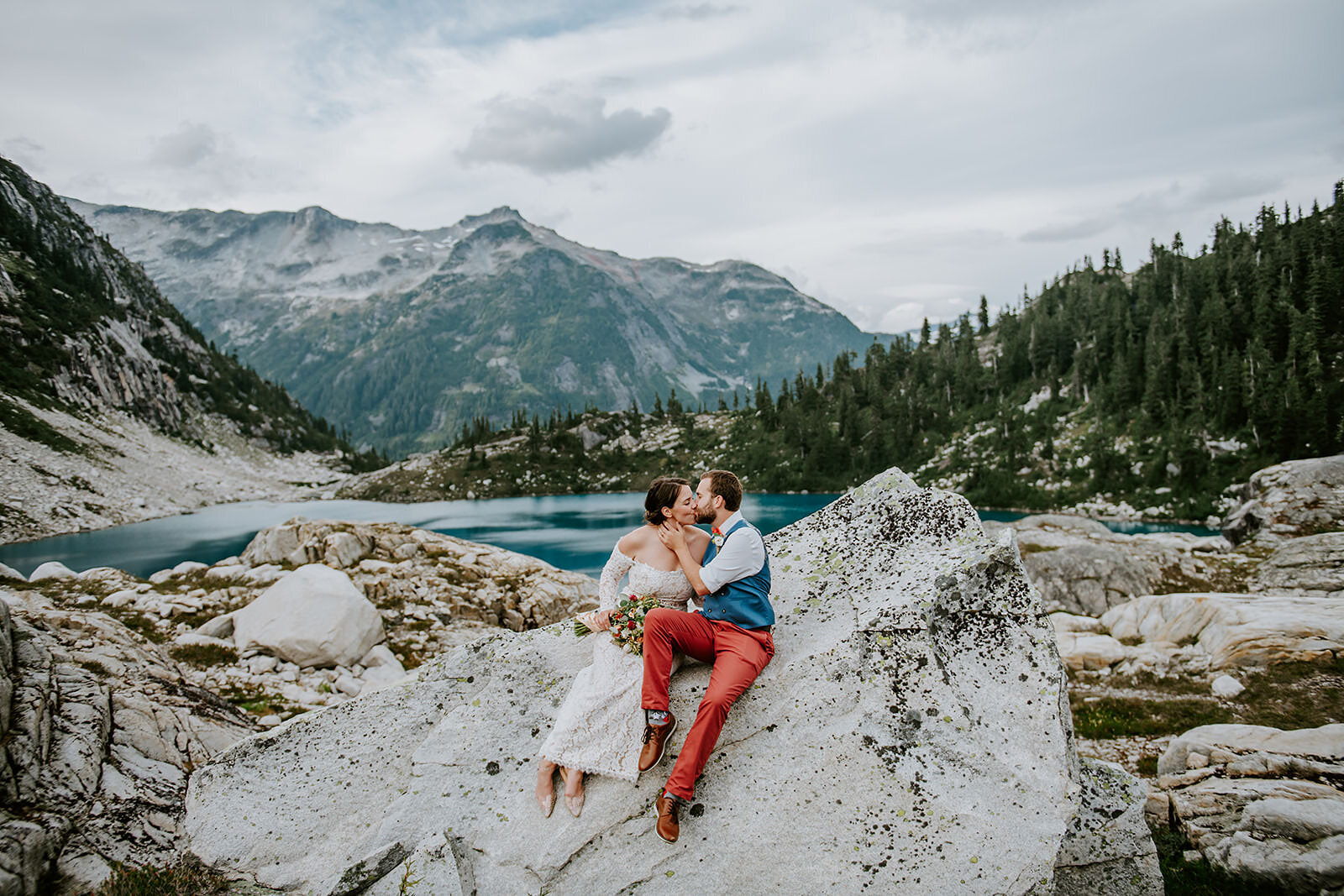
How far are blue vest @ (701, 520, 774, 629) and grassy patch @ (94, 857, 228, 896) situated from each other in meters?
5.03

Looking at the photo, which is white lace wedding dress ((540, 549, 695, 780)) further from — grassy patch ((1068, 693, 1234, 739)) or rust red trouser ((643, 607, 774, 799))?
grassy patch ((1068, 693, 1234, 739))

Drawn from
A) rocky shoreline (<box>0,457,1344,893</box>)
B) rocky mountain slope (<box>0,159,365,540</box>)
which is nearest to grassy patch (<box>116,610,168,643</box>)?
rocky shoreline (<box>0,457,1344,893</box>)

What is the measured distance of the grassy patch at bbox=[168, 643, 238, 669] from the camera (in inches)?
529

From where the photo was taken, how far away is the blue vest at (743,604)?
5.88 metres

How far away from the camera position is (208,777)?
21.4 feet

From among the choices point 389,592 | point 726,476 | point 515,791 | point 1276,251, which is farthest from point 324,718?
point 1276,251

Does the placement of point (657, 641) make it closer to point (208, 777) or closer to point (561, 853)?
point (561, 853)

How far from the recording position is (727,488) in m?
6.51

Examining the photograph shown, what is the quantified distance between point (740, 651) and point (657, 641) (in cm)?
77

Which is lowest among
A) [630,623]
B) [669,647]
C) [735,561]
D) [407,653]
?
[407,653]

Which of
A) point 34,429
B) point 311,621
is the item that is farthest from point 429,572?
point 34,429

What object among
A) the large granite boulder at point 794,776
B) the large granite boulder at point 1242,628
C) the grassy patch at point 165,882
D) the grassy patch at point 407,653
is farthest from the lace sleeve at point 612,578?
the large granite boulder at point 1242,628

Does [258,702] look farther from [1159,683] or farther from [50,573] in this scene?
[1159,683]

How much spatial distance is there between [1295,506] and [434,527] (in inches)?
3829
